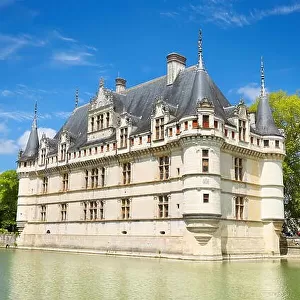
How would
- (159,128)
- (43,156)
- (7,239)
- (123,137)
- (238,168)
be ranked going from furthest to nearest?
(7,239) < (43,156) < (123,137) < (238,168) < (159,128)

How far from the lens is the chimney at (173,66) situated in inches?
1476

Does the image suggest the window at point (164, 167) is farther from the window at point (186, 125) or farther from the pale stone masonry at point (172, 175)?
the window at point (186, 125)

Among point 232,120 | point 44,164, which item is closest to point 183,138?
point 232,120

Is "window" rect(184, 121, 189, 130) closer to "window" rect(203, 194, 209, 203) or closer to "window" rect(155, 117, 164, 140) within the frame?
"window" rect(155, 117, 164, 140)

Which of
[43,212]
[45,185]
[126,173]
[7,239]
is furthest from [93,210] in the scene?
[7,239]

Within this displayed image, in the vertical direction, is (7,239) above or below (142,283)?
above

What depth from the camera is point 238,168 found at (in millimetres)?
33562

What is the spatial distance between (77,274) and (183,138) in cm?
1315

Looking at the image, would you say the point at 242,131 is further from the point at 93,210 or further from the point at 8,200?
the point at 8,200

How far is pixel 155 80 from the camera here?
39875 mm

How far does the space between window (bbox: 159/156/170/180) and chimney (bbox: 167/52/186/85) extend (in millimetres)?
7545

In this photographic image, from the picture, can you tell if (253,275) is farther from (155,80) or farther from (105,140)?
(155,80)

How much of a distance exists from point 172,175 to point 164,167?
Answer: 1.25 m

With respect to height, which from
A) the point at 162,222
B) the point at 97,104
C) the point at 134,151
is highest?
the point at 97,104
